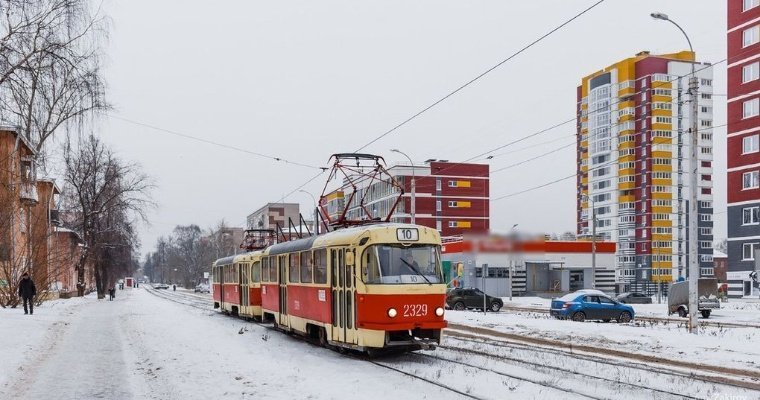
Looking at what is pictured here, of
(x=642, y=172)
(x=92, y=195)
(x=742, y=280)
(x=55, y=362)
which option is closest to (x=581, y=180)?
(x=642, y=172)

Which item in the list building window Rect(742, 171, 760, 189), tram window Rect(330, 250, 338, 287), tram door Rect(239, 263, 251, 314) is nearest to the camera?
tram window Rect(330, 250, 338, 287)

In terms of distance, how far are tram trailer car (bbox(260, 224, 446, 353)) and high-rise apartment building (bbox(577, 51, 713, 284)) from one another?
3406 inches

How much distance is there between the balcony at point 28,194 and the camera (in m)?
32.0

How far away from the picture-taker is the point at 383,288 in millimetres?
14094

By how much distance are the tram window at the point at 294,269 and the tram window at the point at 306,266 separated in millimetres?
450

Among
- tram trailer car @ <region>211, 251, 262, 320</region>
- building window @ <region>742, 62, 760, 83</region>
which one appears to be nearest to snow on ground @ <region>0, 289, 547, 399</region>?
tram trailer car @ <region>211, 251, 262, 320</region>

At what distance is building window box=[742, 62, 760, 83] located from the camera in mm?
56484

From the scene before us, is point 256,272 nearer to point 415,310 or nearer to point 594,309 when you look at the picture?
point 415,310

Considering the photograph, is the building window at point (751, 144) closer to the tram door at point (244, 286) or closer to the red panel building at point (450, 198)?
the red panel building at point (450, 198)

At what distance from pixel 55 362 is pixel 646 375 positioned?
37.0ft

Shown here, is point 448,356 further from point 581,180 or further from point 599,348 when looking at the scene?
point 581,180

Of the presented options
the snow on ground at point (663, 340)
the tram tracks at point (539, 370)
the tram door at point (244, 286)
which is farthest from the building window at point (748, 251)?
the tram tracks at point (539, 370)

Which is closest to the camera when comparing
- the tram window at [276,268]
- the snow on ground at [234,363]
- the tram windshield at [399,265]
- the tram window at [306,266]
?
the snow on ground at [234,363]

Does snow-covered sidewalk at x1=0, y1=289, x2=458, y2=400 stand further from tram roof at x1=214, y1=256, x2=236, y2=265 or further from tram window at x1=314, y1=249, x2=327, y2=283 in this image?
tram roof at x1=214, y1=256, x2=236, y2=265
